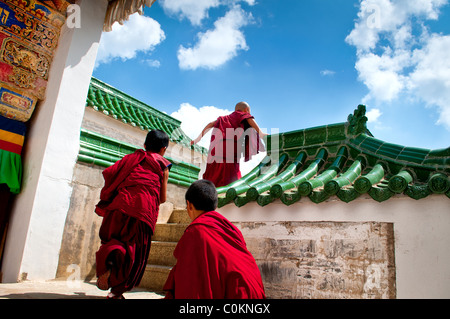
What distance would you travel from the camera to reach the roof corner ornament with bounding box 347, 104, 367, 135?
279cm

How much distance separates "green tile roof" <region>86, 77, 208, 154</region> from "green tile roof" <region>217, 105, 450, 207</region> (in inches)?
204

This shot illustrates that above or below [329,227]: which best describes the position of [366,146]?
above

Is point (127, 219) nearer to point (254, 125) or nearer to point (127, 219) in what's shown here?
point (127, 219)

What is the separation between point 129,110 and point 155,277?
6142 mm

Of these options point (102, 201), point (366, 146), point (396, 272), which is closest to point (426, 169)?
point (366, 146)

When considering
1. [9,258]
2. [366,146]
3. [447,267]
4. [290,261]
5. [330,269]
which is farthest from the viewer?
[9,258]

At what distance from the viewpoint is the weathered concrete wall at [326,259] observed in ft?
6.42

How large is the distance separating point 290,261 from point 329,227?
0.37 metres

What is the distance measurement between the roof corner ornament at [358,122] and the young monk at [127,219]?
1.70 meters

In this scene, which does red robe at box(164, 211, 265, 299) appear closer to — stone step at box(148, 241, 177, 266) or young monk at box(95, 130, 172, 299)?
young monk at box(95, 130, 172, 299)

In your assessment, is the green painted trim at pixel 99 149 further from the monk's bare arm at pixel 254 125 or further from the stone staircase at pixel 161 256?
the monk's bare arm at pixel 254 125

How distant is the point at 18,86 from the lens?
332 cm

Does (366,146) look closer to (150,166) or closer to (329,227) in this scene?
(329,227)

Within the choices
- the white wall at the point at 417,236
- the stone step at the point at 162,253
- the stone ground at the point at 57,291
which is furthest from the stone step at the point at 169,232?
the white wall at the point at 417,236
